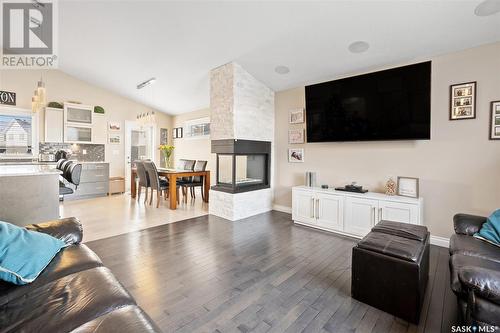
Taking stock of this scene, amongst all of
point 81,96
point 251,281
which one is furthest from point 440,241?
point 81,96

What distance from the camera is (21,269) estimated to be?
47.7 inches

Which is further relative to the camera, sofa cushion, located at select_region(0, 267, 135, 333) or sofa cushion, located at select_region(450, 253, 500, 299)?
sofa cushion, located at select_region(450, 253, 500, 299)

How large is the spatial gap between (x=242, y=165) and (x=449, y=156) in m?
3.05

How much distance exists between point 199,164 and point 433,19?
484cm

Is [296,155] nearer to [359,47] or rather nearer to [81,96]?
[359,47]

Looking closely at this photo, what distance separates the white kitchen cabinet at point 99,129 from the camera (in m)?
6.29

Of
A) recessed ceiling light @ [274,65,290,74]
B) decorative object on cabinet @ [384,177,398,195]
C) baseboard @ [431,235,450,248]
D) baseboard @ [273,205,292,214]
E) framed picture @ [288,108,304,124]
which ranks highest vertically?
recessed ceiling light @ [274,65,290,74]

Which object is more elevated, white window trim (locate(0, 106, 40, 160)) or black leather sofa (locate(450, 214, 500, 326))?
white window trim (locate(0, 106, 40, 160))

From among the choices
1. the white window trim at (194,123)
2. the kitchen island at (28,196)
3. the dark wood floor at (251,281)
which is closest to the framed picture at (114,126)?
the white window trim at (194,123)

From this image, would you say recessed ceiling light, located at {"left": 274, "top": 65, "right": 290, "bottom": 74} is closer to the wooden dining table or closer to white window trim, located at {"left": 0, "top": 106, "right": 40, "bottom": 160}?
the wooden dining table

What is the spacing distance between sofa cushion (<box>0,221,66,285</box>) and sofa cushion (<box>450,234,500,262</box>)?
9.08 ft

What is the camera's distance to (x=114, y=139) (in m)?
6.75

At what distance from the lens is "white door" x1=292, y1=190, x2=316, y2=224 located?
3.76 m

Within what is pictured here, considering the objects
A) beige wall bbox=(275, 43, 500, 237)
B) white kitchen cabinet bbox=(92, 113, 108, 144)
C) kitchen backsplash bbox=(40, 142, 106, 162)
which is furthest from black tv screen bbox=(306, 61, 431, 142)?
kitchen backsplash bbox=(40, 142, 106, 162)
